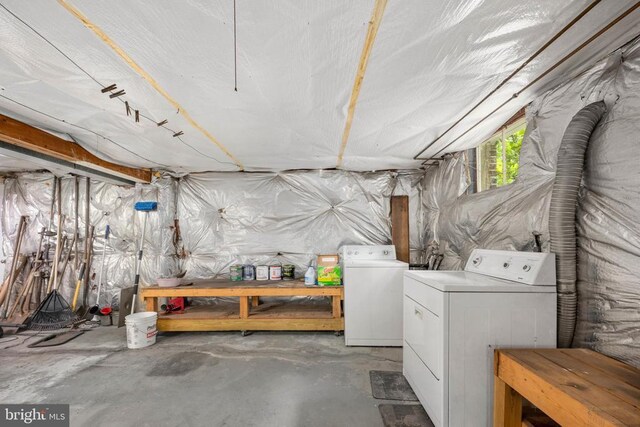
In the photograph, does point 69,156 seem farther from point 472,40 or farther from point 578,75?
point 578,75

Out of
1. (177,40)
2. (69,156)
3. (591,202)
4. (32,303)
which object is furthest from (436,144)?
(32,303)

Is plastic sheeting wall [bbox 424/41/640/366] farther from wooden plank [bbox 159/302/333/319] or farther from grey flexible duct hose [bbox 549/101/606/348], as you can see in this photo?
wooden plank [bbox 159/302/333/319]

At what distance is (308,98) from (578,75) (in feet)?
4.96

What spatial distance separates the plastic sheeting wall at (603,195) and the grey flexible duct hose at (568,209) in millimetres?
63

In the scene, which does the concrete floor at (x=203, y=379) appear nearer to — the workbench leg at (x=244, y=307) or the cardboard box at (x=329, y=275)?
the workbench leg at (x=244, y=307)

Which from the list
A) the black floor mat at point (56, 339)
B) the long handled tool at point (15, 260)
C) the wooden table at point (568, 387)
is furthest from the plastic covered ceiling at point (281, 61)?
the long handled tool at point (15, 260)

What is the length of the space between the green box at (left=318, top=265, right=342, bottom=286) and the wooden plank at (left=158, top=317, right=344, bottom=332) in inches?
15.8

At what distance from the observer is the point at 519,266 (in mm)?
1560

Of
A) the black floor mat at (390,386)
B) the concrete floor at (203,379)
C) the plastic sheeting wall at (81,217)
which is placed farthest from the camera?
the plastic sheeting wall at (81,217)

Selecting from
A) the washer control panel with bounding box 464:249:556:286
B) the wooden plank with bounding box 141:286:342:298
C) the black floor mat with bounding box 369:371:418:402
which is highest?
the washer control panel with bounding box 464:249:556:286

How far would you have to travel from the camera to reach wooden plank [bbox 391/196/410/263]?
3.52 meters

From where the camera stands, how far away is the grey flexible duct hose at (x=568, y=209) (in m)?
1.34

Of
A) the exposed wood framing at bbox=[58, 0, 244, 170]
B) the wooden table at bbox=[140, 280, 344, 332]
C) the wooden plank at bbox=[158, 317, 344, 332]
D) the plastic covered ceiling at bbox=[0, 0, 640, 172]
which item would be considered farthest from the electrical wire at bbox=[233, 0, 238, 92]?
the wooden plank at bbox=[158, 317, 344, 332]

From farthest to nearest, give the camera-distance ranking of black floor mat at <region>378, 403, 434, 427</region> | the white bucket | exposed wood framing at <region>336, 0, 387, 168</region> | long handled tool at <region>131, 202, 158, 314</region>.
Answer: long handled tool at <region>131, 202, 158, 314</region>
the white bucket
black floor mat at <region>378, 403, 434, 427</region>
exposed wood framing at <region>336, 0, 387, 168</region>
